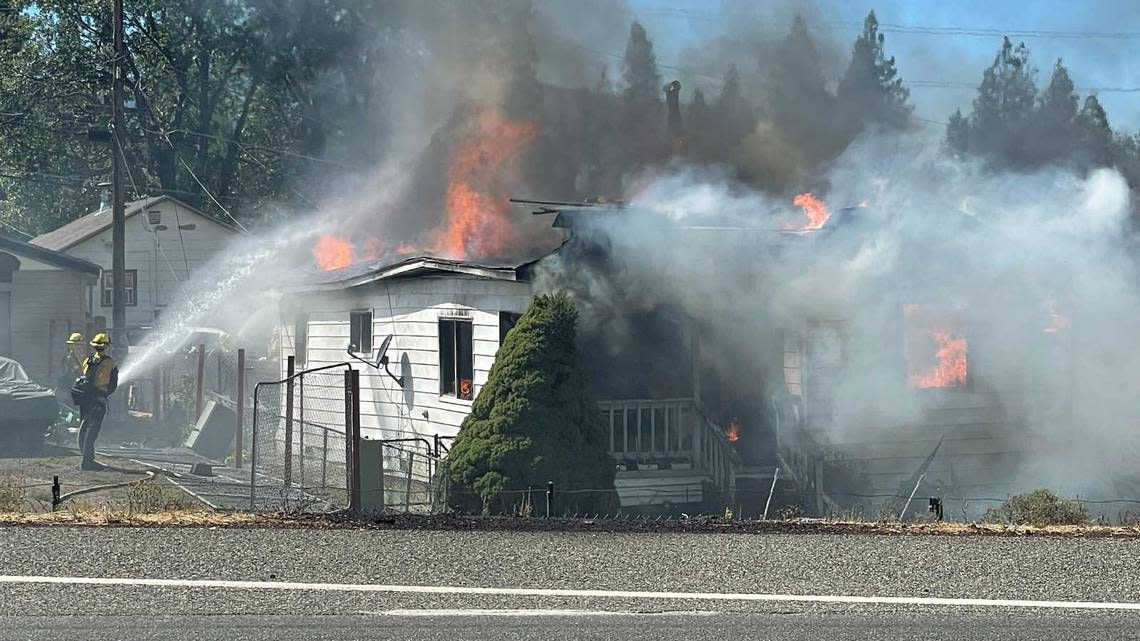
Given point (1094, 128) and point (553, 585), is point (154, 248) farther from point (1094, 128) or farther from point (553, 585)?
point (553, 585)

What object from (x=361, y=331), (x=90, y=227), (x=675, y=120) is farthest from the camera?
(x=90, y=227)

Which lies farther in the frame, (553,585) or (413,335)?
(413,335)

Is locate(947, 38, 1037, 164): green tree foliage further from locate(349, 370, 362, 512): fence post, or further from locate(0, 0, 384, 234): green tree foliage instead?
locate(349, 370, 362, 512): fence post

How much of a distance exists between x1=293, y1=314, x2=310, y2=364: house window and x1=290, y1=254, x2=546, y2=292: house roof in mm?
589

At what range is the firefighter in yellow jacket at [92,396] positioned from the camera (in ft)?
53.1

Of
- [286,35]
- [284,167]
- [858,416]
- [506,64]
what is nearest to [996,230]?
[858,416]

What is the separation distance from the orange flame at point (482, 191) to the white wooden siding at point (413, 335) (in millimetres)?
1100

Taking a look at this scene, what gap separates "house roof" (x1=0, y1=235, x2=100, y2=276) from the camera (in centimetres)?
3203

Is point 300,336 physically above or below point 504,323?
above

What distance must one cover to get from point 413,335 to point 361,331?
6.09ft

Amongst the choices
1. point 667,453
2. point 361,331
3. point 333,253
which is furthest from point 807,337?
point 333,253

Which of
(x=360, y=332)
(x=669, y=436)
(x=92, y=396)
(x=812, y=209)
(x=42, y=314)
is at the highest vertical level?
(x=42, y=314)

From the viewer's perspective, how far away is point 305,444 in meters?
17.5

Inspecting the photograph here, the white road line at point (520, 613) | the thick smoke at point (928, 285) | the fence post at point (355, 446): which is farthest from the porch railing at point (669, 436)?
the white road line at point (520, 613)
